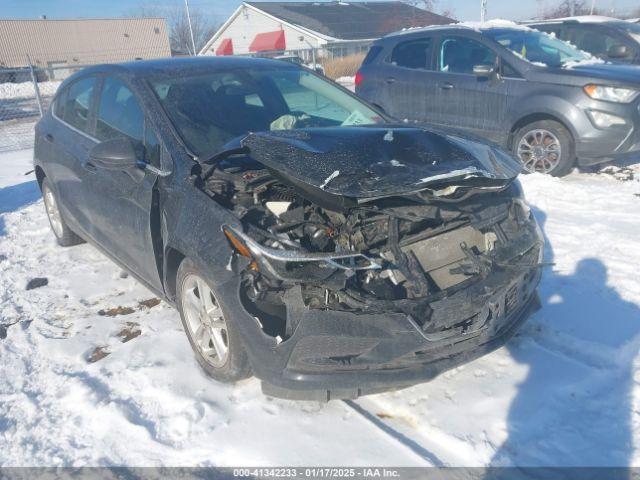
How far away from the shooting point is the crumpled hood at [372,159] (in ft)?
8.45

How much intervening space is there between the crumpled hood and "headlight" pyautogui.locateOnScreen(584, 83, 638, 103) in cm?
372

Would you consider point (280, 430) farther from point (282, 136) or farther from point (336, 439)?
point (282, 136)

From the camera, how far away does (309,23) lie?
116ft

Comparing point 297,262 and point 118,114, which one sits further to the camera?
point 118,114

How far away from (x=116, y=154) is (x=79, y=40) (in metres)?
47.4

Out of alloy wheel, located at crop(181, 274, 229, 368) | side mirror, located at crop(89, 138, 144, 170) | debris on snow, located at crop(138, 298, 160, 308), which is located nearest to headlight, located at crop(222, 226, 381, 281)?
alloy wheel, located at crop(181, 274, 229, 368)

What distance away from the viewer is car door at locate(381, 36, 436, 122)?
739 centimetres

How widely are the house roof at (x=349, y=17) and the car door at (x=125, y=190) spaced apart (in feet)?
106

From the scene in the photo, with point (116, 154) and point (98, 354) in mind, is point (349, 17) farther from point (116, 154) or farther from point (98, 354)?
point (98, 354)

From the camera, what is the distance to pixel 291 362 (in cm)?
238

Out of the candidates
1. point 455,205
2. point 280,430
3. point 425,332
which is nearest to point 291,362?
point 280,430

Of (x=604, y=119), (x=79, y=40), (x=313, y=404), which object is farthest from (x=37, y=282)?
(x=79, y=40)

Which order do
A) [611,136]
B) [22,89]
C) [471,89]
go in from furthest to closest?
[22,89] → [471,89] → [611,136]

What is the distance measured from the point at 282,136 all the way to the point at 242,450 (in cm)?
170
